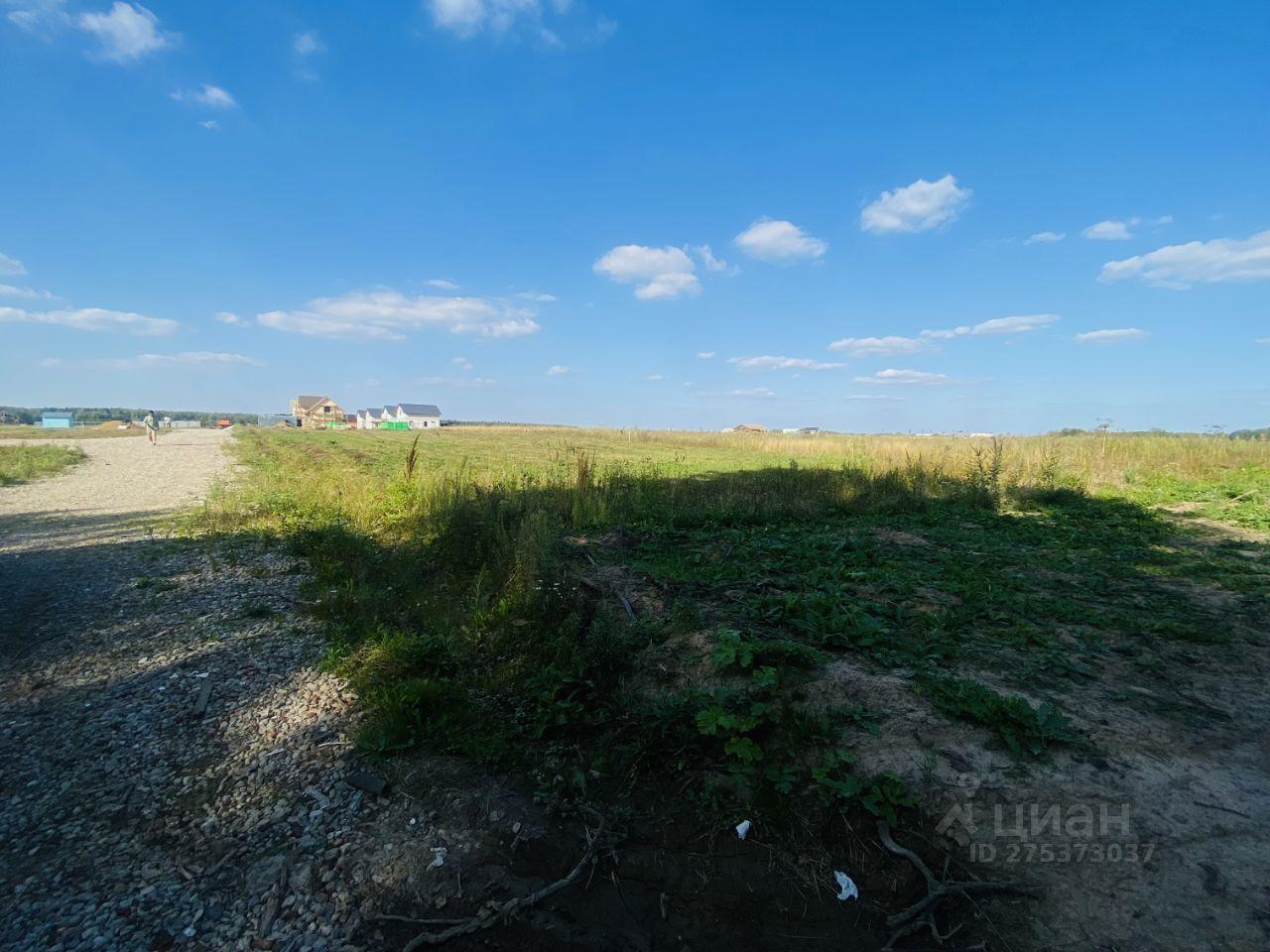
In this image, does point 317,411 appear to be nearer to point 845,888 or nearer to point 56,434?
point 56,434

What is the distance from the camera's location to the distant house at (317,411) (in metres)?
102

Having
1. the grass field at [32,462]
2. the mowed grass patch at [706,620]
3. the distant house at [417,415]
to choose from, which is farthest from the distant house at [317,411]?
the mowed grass patch at [706,620]

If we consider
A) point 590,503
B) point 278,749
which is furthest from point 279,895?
point 590,503

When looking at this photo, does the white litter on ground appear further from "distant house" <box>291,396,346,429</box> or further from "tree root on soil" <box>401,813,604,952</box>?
"distant house" <box>291,396,346,429</box>

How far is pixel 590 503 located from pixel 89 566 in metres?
6.41

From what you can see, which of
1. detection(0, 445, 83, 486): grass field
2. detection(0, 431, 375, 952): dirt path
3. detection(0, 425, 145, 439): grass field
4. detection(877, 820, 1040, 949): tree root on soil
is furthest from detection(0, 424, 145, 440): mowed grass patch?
detection(877, 820, 1040, 949): tree root on soil

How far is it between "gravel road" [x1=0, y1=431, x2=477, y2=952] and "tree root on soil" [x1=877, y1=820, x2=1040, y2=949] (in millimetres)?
1854

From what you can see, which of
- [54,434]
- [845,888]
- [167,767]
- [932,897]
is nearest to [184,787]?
[167,767]

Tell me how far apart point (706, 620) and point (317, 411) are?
11951cm

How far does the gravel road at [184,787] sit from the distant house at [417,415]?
341 ft

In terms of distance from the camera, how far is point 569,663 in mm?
4285

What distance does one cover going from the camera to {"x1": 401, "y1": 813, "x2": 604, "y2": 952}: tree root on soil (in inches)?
87.5

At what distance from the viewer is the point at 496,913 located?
2344 mm

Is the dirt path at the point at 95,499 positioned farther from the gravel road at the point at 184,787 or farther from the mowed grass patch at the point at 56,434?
the mowed grass patch at the point at 56,434
